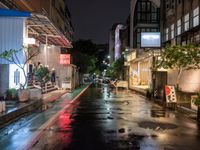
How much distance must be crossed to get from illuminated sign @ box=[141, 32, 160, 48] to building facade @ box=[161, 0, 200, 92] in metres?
1.52

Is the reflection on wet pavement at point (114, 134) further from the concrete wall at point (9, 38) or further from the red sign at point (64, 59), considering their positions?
the red sign at point (64, 59)

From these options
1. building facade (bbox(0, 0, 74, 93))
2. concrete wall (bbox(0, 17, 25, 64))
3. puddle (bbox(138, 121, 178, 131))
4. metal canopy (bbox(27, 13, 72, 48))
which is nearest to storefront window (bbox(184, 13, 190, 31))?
building facade (bbox(0, 0, 74, 93))

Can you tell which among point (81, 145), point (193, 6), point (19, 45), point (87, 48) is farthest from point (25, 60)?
point (87, 48)

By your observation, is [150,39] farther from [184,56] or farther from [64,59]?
[184,56]

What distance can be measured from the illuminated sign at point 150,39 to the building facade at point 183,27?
5.00 ft

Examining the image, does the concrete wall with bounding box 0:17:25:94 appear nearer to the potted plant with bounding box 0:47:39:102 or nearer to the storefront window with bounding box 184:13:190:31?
the potted plant with bounding box 0:47:39:102

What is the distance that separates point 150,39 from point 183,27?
39.8 feet

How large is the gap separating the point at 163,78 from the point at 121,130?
2428cm

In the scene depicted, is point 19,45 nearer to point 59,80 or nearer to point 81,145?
point 81,145

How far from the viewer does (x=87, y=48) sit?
98.5 m

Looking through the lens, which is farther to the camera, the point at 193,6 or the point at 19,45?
the point at 193,6

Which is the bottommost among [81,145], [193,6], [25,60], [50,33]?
[81,145]

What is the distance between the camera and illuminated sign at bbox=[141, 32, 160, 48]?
57438 mm

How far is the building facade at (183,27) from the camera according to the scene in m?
38.0
